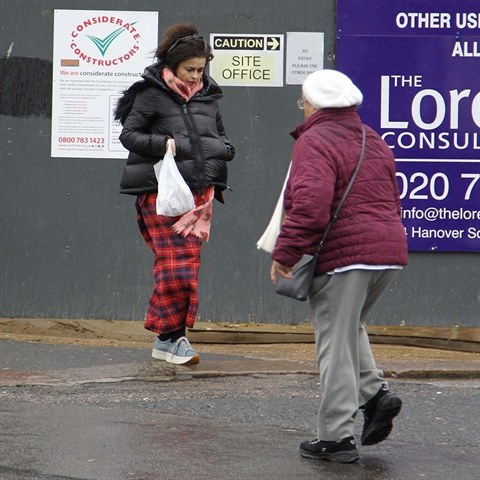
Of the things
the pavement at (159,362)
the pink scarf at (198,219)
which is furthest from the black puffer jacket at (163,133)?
the pavement at (159,362)

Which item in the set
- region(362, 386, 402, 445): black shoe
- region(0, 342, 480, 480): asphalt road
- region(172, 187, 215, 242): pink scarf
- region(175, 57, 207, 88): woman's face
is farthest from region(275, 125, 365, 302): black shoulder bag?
region(175, 57, 207, 88): woman's face

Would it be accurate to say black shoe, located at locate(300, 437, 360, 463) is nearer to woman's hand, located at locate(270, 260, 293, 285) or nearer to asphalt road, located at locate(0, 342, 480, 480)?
asphalt road, located at locate(0, 342, 480, 480)

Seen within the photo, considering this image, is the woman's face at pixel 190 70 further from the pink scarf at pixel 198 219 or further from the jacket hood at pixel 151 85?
the pink scarf at pixel 198 219

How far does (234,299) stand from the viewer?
943 cm

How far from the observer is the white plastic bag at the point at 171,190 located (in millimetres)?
7449

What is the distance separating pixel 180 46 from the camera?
7.56m

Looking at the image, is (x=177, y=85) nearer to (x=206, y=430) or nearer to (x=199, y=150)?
(x=199, y=150)

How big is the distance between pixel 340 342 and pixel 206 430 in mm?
950

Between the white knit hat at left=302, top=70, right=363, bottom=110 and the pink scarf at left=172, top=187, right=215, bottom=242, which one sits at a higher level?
the white knit hat at left=302, top=70, right=363, bottom=110

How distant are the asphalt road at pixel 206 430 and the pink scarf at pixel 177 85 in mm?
1624

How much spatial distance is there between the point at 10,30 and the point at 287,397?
12.0 feet

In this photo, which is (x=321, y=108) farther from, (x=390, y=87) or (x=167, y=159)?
(x=390, y=87)

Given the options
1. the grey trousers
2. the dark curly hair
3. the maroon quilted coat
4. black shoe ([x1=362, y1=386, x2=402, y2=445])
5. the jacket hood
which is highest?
the dark curly hair

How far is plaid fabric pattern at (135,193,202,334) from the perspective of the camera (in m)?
7.71
